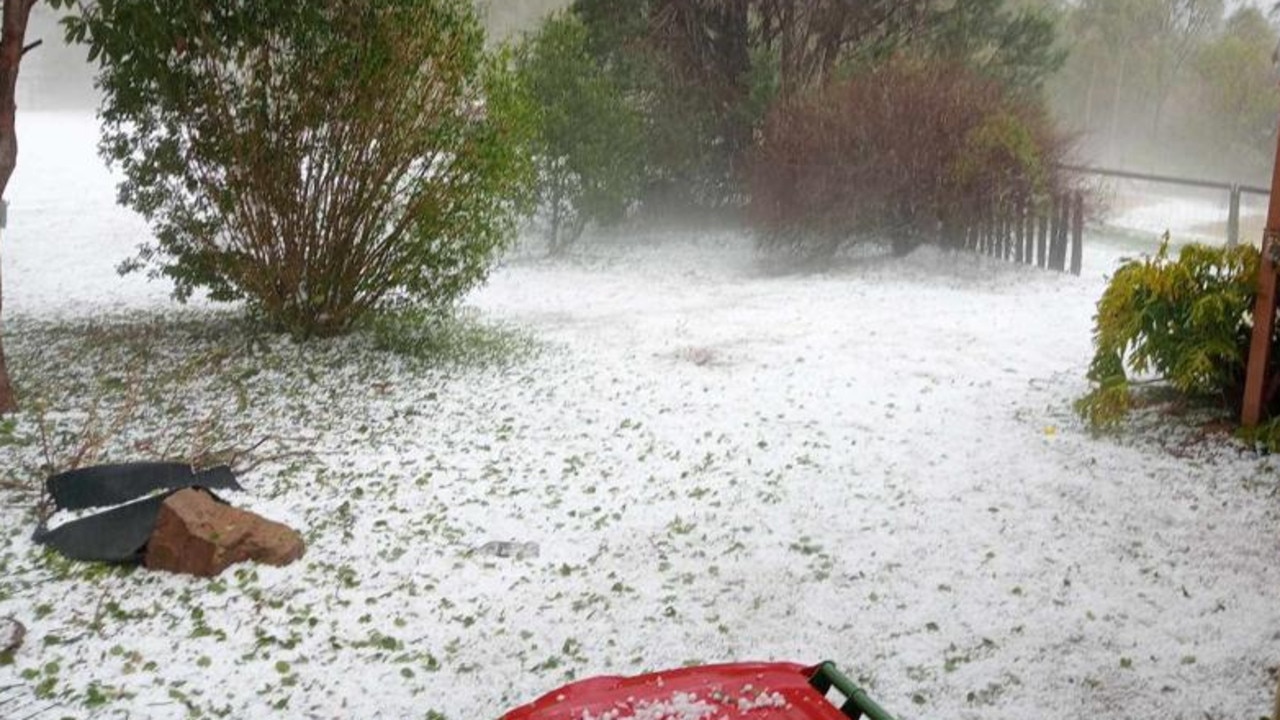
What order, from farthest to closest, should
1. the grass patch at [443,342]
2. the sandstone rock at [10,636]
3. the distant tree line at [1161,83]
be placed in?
the distant tree line at [1161,83] → the grass patch at [443,342] → the sandstone rock at [10,636]

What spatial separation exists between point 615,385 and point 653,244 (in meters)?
8.79

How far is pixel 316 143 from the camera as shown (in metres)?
7.69

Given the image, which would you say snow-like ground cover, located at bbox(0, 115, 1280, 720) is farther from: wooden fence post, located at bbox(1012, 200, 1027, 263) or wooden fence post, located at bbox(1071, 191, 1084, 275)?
wooden fence post, located at bbox(1012, 200, 1027, 263)

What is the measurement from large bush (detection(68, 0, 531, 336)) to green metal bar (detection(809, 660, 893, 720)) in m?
6.24

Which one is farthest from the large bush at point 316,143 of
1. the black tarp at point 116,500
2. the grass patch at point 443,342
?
the black tarp at point 116,500

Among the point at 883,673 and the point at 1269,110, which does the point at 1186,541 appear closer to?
the point at 883,673

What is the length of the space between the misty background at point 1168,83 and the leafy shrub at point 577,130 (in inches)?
627

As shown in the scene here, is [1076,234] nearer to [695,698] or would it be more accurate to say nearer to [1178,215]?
[1178,215]

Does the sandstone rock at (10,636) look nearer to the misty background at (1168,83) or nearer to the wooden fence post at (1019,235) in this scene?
the wooden fence post at (1019,235)

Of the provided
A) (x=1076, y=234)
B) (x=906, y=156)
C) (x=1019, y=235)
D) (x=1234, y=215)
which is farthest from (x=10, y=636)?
(x=1234, y=215)

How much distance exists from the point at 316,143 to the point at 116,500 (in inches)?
142

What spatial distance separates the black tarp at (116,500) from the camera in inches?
177

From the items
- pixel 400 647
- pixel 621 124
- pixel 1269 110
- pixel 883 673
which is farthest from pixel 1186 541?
pixel 1269 110

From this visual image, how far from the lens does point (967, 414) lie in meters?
6.24
